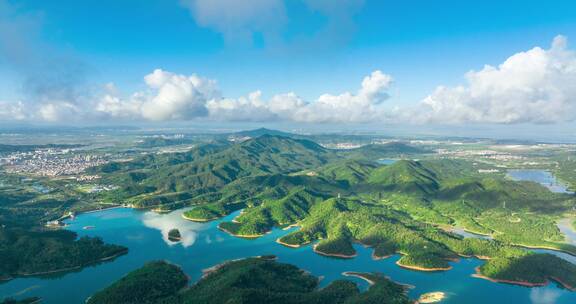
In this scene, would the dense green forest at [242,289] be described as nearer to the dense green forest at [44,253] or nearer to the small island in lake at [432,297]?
the small island in lake at [432,297]

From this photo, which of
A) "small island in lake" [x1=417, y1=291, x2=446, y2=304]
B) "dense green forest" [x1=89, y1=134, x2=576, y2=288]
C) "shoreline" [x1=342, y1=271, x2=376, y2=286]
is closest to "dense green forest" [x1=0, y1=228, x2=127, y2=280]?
"dense green forest" [x1=89, y1=134, x2=576, y2=288]

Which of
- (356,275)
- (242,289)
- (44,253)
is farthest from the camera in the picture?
(44,253)

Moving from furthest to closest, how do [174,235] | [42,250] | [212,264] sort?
[174,235] → [212,264] → [42,250]

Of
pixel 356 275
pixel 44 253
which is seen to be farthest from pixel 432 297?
pixel 44 253

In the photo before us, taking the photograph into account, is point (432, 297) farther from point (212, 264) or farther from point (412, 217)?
point (412, 217)

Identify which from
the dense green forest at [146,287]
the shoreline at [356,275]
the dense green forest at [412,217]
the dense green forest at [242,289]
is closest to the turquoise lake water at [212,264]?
the shoreline at [356,275]

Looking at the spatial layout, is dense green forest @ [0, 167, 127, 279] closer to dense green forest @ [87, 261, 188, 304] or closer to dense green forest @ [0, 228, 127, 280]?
dense green forest @ [0, 228, 127, 280]

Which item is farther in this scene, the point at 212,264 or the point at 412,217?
the point at 412,217
